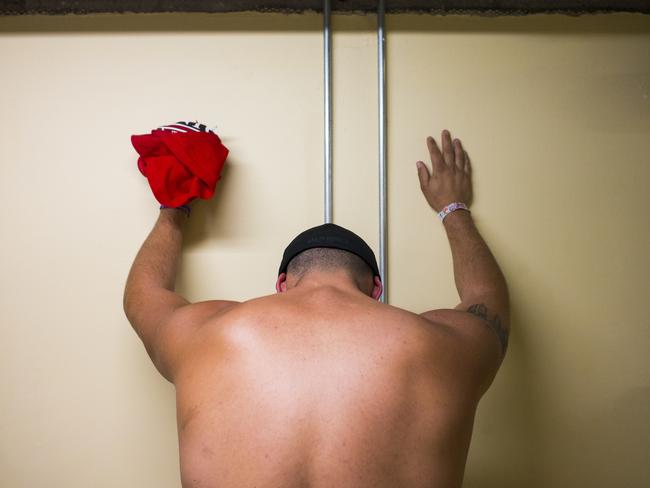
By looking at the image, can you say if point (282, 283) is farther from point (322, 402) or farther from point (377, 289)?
point (322, 402)

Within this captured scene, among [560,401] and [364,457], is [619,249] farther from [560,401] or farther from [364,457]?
[364,457]

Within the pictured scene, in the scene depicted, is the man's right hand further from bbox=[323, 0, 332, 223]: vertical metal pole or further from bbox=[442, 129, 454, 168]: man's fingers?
bbox=[323, 0, 332, 223]: vertical metal pole

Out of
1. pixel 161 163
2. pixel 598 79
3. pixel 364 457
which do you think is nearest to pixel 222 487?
pixel 364 457

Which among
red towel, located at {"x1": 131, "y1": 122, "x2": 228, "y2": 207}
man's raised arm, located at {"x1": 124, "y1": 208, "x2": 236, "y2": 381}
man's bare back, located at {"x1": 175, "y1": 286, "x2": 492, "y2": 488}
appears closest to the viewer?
man's bare back, located at {"x1": 175, "y1": 286, "x2": 492, "y2": 488}

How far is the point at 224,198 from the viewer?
1.24 metres

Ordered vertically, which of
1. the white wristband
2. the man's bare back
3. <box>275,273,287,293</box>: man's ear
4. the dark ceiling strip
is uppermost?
the dark ceiling strip

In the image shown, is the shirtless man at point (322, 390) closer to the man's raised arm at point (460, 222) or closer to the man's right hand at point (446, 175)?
the man's raised arm at point (460, 222)

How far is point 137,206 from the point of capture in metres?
1.24

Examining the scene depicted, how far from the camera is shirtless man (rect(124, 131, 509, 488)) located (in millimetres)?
740

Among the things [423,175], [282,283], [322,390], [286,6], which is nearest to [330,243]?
[282,283]

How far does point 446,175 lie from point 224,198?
1.83ft

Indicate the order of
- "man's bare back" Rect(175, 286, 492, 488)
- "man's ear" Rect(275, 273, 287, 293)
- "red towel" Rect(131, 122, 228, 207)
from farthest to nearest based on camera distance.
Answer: "red towel" Rect(131, 122, 228, 207) → "man's ear" Rect(275, 273, 287, 293) → "man's bare back" Rect(175, 286, 492, 488)

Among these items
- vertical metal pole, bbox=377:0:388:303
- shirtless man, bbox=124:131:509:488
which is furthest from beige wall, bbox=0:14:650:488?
shirtless man, bbox=124:131:509:488

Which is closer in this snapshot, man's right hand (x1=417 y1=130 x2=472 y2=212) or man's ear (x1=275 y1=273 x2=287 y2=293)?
man's ear (x1=275 y1=273 x2=287 y2=293)
